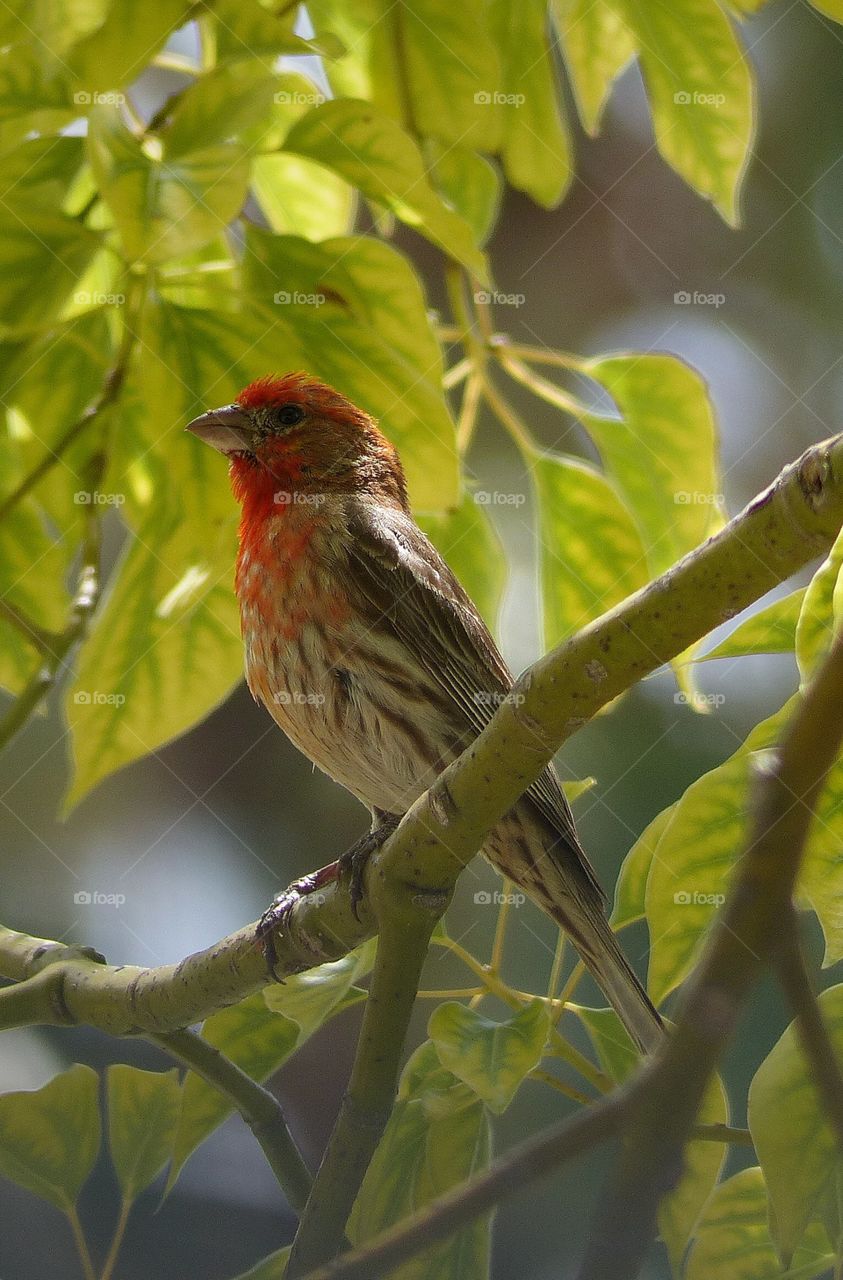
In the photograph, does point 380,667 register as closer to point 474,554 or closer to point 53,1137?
point 474,554

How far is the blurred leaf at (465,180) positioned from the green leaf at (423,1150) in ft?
3.69

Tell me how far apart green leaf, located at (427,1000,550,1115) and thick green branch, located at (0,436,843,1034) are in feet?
0.43

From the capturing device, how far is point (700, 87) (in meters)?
1.63

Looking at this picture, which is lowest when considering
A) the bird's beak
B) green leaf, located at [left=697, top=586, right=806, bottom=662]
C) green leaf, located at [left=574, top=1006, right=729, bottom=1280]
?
green leaf, located at [left=574, top=1006, right=729, bottom=1280]

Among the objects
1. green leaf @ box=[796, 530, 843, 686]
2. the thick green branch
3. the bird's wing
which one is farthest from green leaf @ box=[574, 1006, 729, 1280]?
the bird's wing

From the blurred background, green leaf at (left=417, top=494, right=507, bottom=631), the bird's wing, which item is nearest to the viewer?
the blurred background

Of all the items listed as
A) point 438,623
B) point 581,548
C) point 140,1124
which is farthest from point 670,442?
point 140,1124

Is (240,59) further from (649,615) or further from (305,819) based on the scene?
(305,819)

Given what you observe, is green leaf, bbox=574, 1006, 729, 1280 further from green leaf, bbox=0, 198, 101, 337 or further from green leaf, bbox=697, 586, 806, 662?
green leaf, bbox=0, 198, 101, 337

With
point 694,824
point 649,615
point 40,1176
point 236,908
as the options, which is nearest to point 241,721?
point 236,908

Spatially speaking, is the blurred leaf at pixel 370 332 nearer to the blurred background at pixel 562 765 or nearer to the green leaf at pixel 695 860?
the blurred background at pixel 562 765

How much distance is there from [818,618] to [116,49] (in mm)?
1061

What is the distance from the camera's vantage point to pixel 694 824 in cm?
117

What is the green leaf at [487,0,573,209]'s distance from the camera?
71.6 inches
